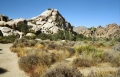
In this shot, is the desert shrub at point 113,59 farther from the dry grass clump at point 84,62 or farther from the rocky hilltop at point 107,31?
the rocky hilltop at point 107,31

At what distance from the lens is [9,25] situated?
3044 inches

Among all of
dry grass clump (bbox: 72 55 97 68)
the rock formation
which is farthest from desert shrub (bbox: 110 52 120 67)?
the rock formation

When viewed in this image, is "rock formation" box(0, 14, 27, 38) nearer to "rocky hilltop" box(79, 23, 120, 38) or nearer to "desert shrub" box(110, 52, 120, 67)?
"desert shrub" box(110, 52, 120, 67)

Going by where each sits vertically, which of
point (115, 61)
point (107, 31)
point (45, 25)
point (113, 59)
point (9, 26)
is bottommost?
point (115, 61)

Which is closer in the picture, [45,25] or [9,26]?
[9,26]

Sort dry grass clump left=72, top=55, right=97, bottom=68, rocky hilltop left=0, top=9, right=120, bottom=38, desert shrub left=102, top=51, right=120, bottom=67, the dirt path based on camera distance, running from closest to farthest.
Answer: the dirt path < dry grass clump left=72, top=55, right=97, bottom=68 < desert shrub left=102, top=51, right=120, bottom=67 < rocky hilltop left=0, top=9, right=120, bottom=38

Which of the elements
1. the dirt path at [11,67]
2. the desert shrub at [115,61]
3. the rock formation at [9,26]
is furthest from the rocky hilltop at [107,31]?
the desert shrub at [115,61]

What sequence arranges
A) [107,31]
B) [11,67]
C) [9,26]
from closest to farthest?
1. [11,67]
2. [9,26]
3. [107,31]

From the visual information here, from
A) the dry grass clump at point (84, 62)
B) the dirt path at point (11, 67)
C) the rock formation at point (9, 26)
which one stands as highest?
the rock formation at point (9, 26)

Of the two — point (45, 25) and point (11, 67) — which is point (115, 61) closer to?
point (11, 67)

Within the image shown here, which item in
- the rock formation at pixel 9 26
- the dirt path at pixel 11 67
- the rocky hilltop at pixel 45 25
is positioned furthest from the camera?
the rocky hilltop at pixel 45 25

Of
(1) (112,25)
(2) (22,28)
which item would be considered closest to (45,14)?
(2) (22,28)

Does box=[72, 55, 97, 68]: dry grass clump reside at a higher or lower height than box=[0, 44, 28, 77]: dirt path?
higher

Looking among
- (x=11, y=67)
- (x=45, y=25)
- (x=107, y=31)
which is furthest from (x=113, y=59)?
(x=107, y=31)
